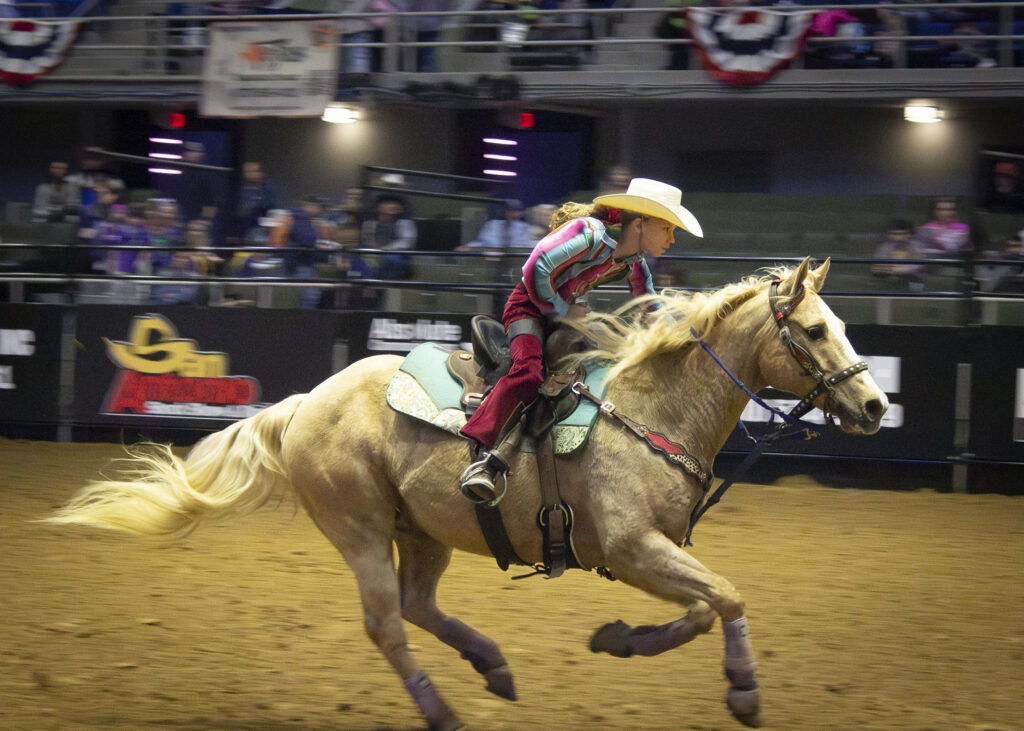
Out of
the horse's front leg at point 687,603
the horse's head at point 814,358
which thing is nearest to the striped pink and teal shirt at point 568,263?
the horse's head at point 814,358

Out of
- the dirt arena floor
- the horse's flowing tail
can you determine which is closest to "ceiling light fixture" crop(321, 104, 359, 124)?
the dirt arena floor

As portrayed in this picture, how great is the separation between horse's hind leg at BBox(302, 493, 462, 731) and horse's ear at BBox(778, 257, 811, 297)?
1794 mm

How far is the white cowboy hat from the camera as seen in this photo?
14.2 feet

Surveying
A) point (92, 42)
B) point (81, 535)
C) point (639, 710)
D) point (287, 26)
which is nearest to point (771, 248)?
point (287, 26)

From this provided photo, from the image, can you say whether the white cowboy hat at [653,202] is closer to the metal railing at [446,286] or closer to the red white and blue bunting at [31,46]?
the metal railing at [446,286]

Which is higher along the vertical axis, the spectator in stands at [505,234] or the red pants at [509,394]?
the spectator in stands at [505,234]

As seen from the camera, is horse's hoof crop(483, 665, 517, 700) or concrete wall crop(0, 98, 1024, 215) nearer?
horse's hoof crop(483, 665, 517, 700)

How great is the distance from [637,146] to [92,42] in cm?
828

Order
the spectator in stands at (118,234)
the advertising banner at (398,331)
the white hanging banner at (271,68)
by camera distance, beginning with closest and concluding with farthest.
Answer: the advertising banner at (398,331) → the spectator in stands at (118,234) → the white hanging banner at (271,68)

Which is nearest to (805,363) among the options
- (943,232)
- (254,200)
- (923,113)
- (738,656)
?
(738,656)

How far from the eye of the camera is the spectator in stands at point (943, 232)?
1057 centimetres

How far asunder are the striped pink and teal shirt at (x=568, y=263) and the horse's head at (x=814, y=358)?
658 millimetres

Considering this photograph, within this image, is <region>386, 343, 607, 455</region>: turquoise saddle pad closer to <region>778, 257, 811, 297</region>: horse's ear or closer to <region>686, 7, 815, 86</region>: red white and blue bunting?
<region>778, 257, 811, 297</region>: horse's ear

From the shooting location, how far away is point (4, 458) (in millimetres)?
10359
